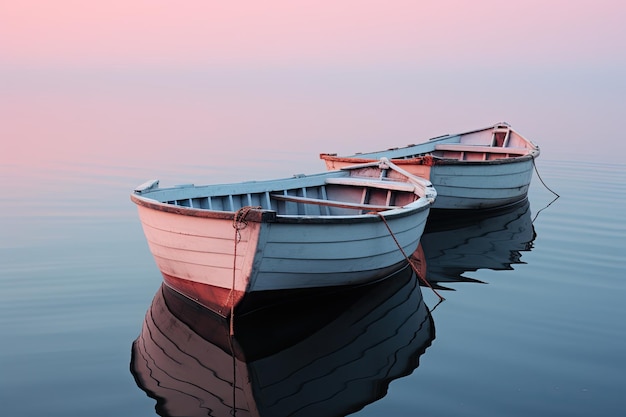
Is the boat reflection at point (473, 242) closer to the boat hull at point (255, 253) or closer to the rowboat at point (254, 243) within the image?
the rowboat at point (254, 243)

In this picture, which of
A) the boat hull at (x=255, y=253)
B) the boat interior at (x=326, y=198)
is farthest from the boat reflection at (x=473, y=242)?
the boat hull at (x=255, y=253)

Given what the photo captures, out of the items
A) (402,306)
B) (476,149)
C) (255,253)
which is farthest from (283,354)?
(476,149)

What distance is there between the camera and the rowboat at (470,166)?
1271 centimetres

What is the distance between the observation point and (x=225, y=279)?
7258 mm

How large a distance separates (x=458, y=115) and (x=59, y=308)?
130 ft

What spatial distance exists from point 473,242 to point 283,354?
21.3 feet

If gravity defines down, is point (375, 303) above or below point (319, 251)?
below

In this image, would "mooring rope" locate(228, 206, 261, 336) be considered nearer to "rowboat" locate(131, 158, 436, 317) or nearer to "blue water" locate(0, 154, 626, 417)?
"rowboat" locate(131, 158, 436, 317)

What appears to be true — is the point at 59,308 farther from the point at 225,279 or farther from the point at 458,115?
the point at 458,115

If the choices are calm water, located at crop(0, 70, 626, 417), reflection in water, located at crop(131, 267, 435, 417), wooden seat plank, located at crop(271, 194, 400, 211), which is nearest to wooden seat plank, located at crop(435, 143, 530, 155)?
calm water, located at crop(0, 70, 626, 417)

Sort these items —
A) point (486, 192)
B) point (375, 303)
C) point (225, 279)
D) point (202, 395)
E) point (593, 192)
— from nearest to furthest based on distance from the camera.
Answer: point (202, 395) < point (225, 279) < point (375, 303) < point (486, 192) < point (593, 192)

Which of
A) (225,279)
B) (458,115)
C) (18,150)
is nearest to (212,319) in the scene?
(225,279)

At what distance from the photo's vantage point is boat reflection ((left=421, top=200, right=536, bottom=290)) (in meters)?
10.9

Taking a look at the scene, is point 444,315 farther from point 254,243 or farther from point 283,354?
point 254,243
